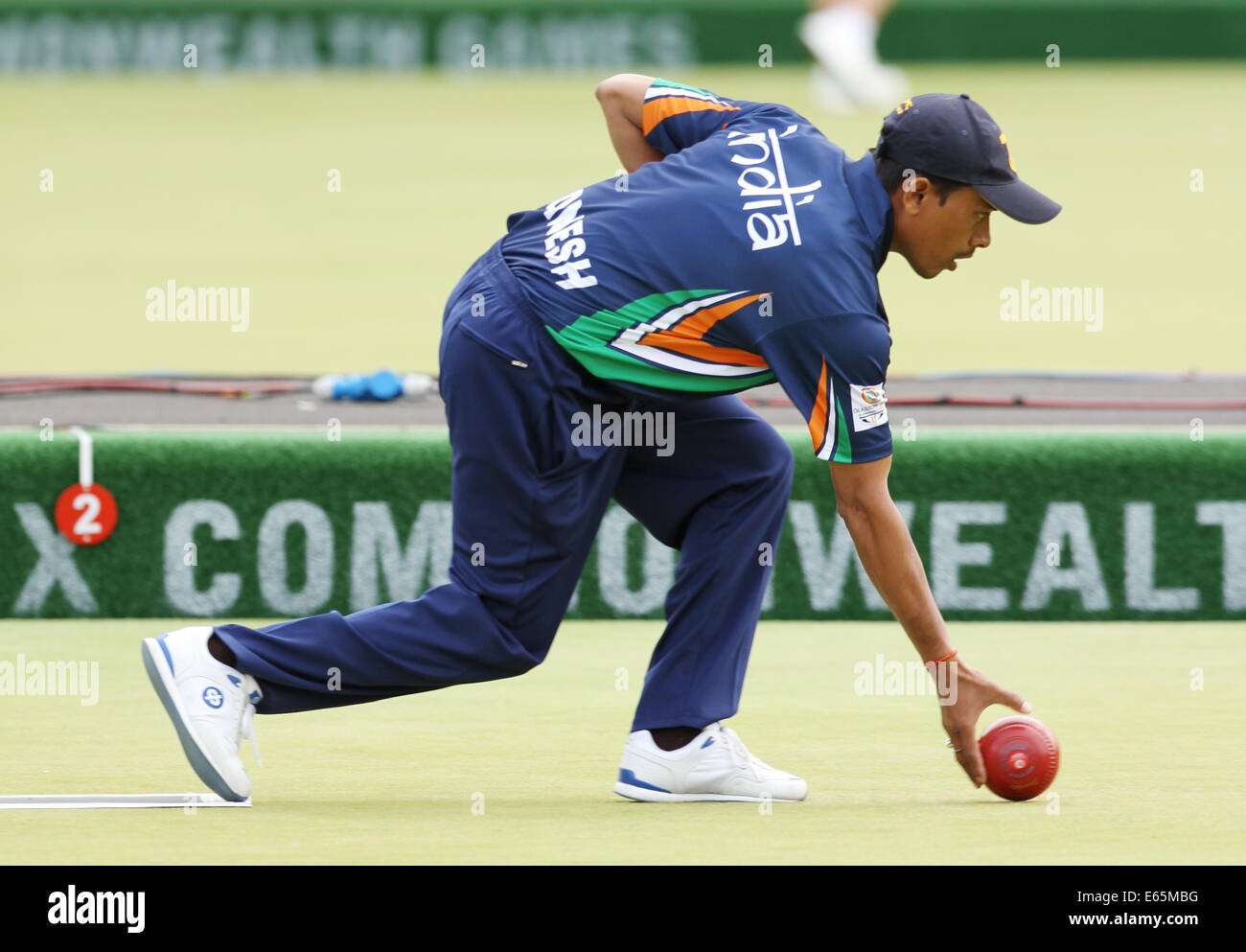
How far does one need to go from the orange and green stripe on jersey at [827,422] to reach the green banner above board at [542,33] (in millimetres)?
14064

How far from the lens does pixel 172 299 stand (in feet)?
37.0

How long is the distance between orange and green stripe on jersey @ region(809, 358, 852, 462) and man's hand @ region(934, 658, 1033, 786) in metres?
0.41

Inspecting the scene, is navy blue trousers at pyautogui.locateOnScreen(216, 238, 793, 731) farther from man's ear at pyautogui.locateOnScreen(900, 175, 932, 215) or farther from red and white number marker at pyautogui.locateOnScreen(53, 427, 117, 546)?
red and white number marker at pyautogui.locateOnScreen(53, 427, 117, 546)

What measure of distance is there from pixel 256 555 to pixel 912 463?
1787 millimetres

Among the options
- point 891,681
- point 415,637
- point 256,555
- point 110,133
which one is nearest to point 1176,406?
point 891,681

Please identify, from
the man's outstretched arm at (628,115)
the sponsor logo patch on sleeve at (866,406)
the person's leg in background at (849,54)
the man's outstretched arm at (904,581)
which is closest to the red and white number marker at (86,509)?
the man's outstretched arm at (628,115)

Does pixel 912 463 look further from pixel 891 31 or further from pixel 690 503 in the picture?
pixel 891 31

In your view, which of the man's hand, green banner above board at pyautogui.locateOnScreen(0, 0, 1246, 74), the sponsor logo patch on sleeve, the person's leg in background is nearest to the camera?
the sponsor logo patch on sleeve

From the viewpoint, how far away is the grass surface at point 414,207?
10094mm

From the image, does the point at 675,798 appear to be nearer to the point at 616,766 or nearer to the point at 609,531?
the point at 616,766

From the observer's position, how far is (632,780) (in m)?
3.65

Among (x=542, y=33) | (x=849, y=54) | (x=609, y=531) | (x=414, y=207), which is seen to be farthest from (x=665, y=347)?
(x=542, y=33)

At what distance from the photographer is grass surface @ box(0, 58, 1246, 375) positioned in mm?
10094

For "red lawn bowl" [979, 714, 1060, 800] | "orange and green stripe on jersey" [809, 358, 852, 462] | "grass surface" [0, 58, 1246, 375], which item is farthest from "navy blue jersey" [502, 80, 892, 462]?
"grass surface" [0, 58, 1246, 375]
